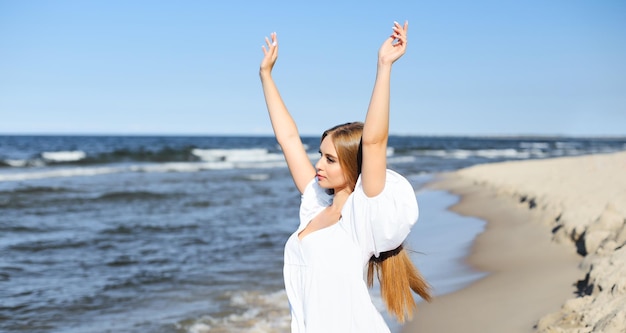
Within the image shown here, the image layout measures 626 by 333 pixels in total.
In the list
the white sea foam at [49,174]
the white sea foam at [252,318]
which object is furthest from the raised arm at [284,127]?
the white sea foam at [49,174]

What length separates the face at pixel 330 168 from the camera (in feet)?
8.25

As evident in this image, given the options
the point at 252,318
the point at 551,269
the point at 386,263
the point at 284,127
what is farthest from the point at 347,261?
the point at 551,269

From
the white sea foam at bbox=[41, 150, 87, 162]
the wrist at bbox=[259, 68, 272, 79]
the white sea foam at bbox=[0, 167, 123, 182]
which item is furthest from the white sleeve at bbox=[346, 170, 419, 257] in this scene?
the white sea foam at bbox=[41, 150, 87, 162]

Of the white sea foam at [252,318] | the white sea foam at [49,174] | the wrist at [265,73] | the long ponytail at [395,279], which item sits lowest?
the white sea foam at [49,174]

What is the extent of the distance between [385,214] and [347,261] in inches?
9.9

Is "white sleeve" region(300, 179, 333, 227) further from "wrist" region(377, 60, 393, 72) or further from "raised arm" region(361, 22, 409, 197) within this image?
"wrist" region(377, 60, 393, 72)

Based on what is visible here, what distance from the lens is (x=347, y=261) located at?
2.40 meters

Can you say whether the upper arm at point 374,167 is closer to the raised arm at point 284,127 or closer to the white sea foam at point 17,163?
the raised arm at point 284,127

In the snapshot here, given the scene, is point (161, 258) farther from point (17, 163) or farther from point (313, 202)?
point (17, 163)

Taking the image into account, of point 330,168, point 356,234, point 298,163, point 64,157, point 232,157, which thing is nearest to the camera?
point 356,234

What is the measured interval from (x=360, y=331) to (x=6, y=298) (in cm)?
616

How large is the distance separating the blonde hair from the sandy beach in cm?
183

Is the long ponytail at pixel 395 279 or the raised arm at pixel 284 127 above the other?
the raised arm at pixel 284 127

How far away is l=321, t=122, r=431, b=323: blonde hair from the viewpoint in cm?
249
